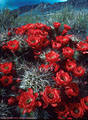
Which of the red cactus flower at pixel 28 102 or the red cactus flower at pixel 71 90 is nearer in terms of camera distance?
the red cactus flower at pixel 28 102

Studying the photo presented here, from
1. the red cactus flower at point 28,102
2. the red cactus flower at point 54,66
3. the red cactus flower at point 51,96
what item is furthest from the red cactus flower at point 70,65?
the red cactus flower at point 28,102

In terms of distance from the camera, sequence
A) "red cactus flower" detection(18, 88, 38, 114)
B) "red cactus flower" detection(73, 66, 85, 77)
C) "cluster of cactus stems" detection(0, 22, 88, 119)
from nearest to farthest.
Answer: "red cactus flower" detection(18, 88, 38, 114), "cluster of cactus stems" detection(0, 22, 88, 119), "red cactus flower" detection(73, 66, 85, 77)

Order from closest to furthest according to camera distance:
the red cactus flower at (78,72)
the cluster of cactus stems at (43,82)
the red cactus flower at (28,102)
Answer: the red cactus flower at (28,102), the cluster of cactus stems at (43,82), the red cactus flower at (78,72)

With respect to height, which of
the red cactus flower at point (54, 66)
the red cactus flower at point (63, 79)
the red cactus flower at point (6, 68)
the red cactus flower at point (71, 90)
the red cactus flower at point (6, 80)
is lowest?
the red cactus flower at point (71, 90)

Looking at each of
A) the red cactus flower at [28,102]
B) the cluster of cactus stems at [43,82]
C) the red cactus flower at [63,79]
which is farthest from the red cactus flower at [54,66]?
the red cactus flower at [28,102]

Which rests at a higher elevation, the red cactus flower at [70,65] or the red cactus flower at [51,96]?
the red cactus flower at [70,65]

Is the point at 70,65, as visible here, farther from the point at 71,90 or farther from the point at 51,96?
the point at 51,96

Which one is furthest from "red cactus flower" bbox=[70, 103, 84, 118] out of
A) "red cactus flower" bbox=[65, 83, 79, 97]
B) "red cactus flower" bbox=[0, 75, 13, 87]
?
"red cactus flower" bbox=[0, 75, 13, 87]

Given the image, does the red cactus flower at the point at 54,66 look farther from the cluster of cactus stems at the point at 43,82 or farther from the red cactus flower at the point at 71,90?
the red cactus flower at the point at 71,90

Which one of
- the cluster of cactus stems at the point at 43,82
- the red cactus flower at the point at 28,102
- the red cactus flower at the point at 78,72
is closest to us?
the red cactus flower at the point at 28,102

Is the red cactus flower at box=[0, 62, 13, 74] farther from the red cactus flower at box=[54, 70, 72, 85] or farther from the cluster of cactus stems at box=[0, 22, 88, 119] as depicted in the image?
the red cactus flower at box=[54, 70, 72, 85]
